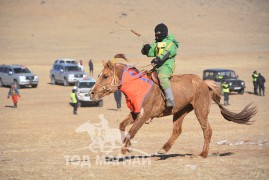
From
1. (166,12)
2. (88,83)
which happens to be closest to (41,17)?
(166,12)

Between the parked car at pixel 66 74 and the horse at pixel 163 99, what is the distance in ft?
118

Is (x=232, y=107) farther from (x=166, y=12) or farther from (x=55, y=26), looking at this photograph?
(x=166, y=12)

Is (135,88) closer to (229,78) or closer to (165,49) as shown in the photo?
(165,49)

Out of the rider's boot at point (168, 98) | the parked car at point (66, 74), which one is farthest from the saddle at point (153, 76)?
the parked car at point (66, 74)

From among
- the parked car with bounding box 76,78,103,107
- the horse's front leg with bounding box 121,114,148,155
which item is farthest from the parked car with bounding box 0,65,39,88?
the horse's front leg with bounding box 121,114,148,155

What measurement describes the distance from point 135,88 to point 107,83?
23.0 inches

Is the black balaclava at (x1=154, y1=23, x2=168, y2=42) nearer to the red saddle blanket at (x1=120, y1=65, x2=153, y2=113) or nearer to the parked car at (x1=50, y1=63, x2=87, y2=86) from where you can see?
the red saddle blanket at (x1=120, y1=65, x2=153, y2=113)

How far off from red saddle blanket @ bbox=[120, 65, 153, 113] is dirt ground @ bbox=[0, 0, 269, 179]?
1271mm

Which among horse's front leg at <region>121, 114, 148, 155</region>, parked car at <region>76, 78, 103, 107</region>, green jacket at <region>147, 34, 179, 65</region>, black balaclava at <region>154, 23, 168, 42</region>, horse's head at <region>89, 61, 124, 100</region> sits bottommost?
parked car at <region>76, 78, 103, 107</region>

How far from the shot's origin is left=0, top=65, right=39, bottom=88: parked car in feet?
156

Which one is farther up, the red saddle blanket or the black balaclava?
the black balaclava

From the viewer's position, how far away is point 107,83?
1173 centimetres

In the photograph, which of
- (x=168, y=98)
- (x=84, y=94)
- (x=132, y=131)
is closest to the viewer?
(x=132, y=131)

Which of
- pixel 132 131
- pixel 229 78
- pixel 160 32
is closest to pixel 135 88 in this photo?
pixel 132 131
